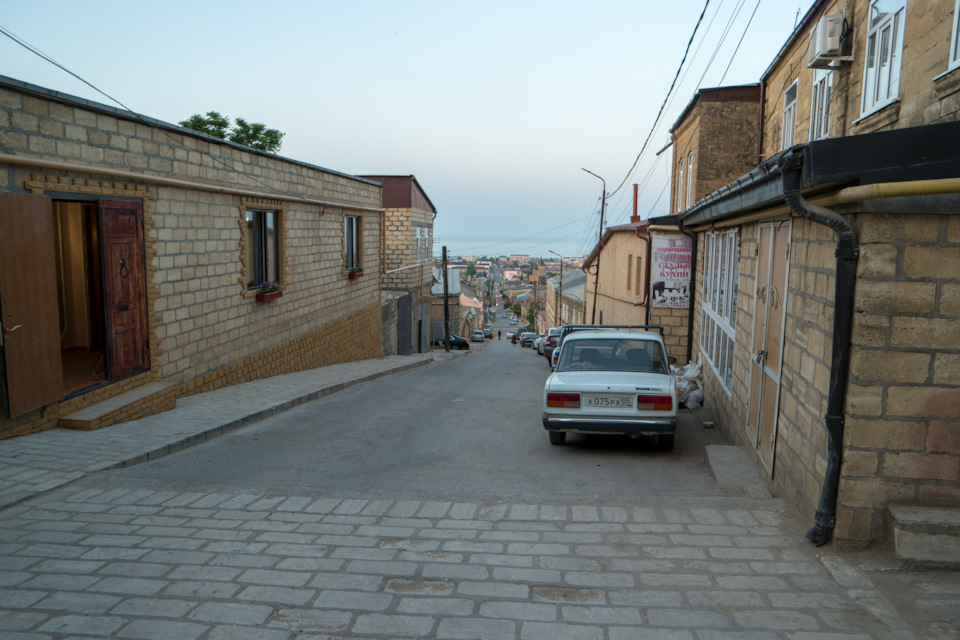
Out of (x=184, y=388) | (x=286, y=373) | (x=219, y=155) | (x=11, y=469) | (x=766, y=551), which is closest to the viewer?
(x=766, y=551)

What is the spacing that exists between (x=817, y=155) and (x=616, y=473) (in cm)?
386

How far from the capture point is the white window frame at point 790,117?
13594 millimetres

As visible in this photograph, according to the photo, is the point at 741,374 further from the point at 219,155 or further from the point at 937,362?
the point at 219,155

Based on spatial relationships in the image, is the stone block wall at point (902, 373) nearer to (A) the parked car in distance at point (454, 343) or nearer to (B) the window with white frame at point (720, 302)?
(B) the window with white frame at point (720, 302)

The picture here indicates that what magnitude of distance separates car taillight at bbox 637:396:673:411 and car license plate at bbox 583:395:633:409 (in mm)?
114

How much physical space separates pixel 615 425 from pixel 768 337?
2.07 meters

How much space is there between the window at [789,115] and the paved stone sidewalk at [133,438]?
1101 cm

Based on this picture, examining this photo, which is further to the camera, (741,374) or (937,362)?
(741,374)

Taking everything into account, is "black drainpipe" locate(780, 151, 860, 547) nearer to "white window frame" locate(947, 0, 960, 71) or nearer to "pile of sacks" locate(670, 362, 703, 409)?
"white window frame" locate(947, 0, 960, 71)

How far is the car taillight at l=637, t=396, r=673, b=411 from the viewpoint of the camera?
24.9 feet

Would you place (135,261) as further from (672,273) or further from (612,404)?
(672,273)

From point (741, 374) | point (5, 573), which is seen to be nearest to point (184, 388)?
point (5, 573)

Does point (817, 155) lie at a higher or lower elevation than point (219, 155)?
lower

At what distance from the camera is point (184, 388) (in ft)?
33.1
